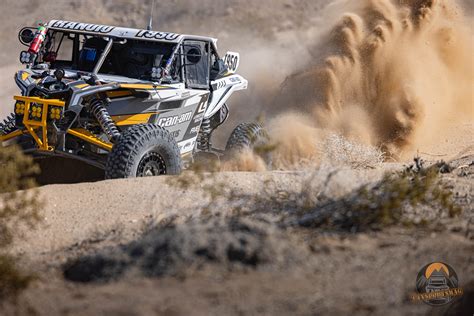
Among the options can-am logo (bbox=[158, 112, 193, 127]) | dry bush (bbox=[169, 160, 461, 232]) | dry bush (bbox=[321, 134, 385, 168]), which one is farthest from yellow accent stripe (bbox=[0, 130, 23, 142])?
dry bush (bbox=[321, 134, 385, 168])

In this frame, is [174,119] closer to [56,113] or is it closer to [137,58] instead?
[137,58]

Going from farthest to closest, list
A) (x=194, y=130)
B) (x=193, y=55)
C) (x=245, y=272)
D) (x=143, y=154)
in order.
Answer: (x=194, y=130), (x=193, y=55), (x=143, y=154), (x=245, y=272)

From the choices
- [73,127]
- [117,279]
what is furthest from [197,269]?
[73,127]

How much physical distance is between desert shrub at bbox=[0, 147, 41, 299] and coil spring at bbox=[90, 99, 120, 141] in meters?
0.86

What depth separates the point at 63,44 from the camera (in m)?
9.34

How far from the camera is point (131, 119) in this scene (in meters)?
7.94

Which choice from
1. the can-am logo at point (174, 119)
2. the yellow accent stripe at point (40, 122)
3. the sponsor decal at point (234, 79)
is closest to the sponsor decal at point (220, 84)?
the sponsor decal at point (234, 79)

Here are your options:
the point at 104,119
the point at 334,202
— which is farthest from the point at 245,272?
the point at 104,119

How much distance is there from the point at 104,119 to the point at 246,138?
2.57m

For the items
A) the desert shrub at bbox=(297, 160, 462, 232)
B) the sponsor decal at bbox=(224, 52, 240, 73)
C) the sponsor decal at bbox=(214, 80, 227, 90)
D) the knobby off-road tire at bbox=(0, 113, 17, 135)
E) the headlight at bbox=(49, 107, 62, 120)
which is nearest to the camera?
the desert shrub at bbox=(297, 160, 462, 232)

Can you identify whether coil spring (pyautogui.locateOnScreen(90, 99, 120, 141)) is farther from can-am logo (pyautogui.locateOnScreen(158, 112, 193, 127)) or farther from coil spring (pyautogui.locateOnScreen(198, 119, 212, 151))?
coil spring (pyautogui.locateOnScreen(198, 119, 212, 151))

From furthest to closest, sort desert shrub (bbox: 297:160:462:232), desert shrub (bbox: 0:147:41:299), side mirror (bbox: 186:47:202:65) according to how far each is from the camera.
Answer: side mirror (bbox: 186:47:202:65)
desert shrub (bbox: 297:160:462:232)
desert shrub (bbox: 0:147:41:299)

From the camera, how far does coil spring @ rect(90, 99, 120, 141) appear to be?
7.52 meters

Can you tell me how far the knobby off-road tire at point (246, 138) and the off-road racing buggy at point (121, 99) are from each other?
2 cm
